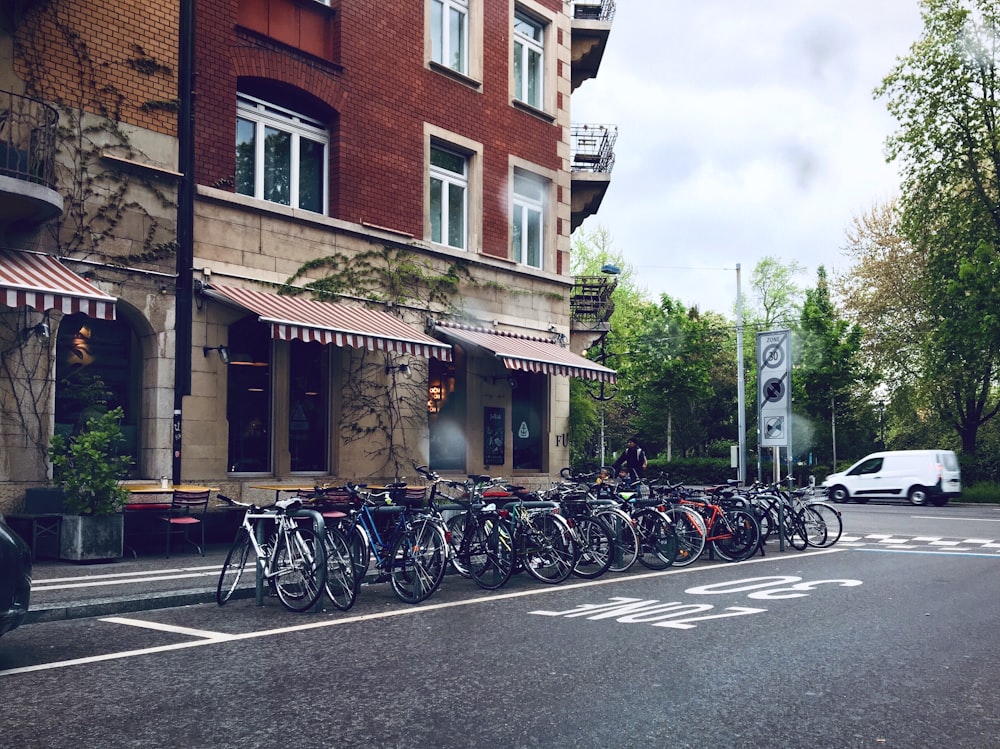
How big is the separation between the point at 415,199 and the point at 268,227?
3682 millimetres

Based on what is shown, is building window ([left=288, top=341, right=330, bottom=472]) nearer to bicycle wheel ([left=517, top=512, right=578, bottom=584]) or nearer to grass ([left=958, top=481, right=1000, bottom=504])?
bicycle wheel ([left=517, top=512, right=578, bottom=584])

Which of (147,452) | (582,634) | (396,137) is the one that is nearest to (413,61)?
(396,137)

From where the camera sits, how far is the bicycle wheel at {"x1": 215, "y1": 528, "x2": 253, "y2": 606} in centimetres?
942

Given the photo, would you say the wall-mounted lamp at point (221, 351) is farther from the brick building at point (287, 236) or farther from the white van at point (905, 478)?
the white van at point (905, 478)

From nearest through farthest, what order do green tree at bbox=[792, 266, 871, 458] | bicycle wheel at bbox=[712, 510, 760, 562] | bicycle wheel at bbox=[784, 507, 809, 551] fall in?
bicycle wheel at bbox=[712, 510, 760, 562] → bicycle wheel at bbox=[784, 507, 809, 551] → green tree at bbox=[792, 266, 871, 458]

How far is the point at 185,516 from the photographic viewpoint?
547 inches

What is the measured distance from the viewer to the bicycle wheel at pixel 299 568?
29.0ft

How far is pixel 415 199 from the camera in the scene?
1897 centimetres

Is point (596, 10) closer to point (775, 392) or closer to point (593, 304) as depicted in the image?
point (593, 304)

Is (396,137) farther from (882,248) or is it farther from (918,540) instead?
(882,248)

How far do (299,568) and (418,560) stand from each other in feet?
3.69

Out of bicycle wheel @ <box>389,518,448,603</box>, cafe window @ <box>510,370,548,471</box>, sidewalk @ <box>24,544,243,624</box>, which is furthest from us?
cafe window @ <box>510,370,548,471</box>

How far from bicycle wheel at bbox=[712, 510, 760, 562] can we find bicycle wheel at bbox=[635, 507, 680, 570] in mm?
1098

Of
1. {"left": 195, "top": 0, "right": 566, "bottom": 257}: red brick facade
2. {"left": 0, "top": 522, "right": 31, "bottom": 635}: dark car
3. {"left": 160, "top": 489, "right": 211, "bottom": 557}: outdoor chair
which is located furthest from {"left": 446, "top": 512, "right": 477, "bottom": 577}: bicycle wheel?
{"left": 195, "top": 0, "right": 566, "bottom": 257}: red brick facade
